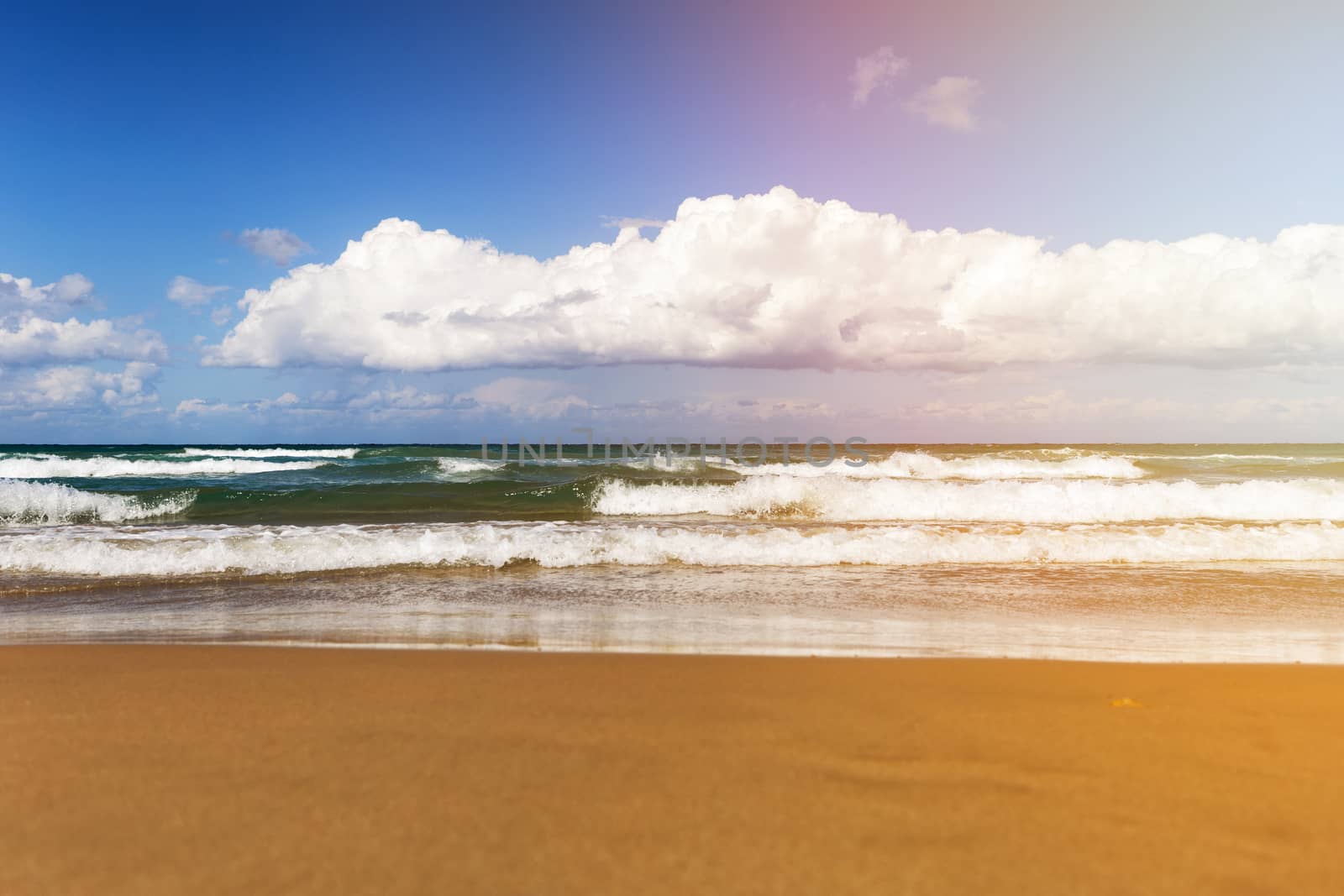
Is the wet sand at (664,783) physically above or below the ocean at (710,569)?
above

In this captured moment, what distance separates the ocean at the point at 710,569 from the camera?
6641 millimetres

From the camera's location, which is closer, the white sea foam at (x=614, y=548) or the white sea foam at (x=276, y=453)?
the white sea foam at (x=614, y=548)

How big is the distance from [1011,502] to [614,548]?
9.99 meters

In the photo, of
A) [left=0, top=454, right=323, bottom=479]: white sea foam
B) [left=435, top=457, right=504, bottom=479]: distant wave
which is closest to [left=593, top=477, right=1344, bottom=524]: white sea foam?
[left=435, top=457, right=504, bottom=479]: distant wave

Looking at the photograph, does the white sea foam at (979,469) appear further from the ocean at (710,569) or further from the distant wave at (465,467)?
the ocean at (710,569)

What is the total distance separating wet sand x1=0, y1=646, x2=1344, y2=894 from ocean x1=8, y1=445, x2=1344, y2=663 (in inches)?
64.5

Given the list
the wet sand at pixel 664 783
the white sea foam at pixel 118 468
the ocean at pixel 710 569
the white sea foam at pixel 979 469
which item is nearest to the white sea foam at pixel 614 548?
the ocean at pixel 710 569

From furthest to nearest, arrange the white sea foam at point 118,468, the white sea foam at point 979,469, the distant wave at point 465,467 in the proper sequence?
the white sea foam at point 118,468 → the white sea foam at point 979,469 → the distant wave at point 465,467

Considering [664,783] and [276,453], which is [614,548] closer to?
[664,783]

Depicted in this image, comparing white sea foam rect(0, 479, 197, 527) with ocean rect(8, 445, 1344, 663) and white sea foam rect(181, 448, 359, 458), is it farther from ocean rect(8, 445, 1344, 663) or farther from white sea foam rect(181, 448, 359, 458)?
white sea foam rect(181, 448, 359, 458)

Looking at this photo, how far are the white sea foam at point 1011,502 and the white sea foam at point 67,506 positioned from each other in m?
10.0

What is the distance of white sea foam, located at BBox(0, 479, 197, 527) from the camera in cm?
1692

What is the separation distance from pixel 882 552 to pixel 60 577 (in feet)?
35.4

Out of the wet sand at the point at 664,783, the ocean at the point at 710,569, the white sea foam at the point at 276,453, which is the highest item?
the white sea foam at the point at 276,453
